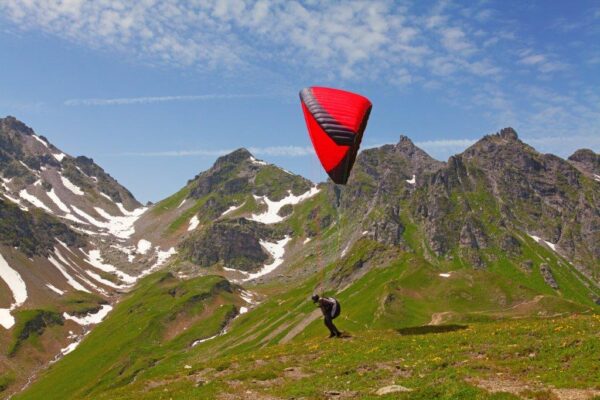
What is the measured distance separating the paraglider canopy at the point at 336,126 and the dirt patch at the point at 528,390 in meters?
15.1

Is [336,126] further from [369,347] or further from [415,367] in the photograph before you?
[415,367]

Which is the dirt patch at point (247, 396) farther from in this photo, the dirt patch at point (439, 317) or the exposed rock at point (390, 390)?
the dirt patch at point (439, 317)

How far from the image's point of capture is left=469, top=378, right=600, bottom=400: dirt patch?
1820 cm

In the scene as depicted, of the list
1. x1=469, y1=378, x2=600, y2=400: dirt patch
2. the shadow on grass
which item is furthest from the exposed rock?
the shadow on grass

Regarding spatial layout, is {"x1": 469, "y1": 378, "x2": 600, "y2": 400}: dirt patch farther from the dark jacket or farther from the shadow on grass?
the dark jacket

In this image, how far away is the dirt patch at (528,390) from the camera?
716 inches

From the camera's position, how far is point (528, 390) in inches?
747

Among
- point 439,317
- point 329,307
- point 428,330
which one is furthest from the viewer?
point 439,317

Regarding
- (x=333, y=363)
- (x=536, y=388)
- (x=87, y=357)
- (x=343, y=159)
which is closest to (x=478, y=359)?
(x=536, y=388)

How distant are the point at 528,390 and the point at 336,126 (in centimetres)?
1860

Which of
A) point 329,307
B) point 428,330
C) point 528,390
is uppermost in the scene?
point 329,307

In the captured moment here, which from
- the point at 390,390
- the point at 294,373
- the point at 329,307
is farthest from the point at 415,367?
the point at 329,307

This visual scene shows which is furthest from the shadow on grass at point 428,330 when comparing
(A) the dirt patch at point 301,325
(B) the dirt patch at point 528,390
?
(A) the dirt patch at point 301,325

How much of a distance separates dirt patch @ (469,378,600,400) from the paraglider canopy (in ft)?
49.6
